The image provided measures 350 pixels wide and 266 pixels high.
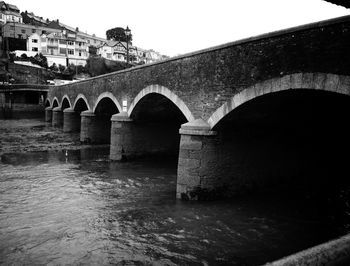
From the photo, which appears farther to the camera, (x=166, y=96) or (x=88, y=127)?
(x=88, y=127)

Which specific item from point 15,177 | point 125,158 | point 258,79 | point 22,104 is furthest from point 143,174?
point 22,104

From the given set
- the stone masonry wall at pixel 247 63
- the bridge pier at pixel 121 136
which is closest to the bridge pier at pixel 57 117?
the bridge pier at pixel 121 136

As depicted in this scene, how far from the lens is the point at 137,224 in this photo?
840 centimetres

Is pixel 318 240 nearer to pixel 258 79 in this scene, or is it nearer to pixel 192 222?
pixel 192 222

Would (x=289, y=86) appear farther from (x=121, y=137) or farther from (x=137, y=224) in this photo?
(x=121, y=137)

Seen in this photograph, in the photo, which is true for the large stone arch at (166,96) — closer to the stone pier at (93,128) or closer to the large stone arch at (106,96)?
the large stone arch at (106,96)

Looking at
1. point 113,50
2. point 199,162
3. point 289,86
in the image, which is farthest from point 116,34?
point 289,86

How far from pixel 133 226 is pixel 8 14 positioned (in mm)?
93080

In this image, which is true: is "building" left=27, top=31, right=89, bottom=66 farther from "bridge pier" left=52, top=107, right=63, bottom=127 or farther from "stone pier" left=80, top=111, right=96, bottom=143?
"stone pier" left=80, top=111, right=96, bottom=143

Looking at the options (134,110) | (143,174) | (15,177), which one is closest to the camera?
(15,177)

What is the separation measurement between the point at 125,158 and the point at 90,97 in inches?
354

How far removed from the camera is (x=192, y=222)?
8594mm

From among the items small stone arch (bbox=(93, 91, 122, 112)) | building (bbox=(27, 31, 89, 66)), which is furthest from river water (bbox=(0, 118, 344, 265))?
building (bbox=(27, 31, 89, 66))

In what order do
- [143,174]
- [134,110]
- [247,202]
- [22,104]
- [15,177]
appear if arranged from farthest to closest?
[22,104], [134,110], [143,174], [15,177], [247,202]
